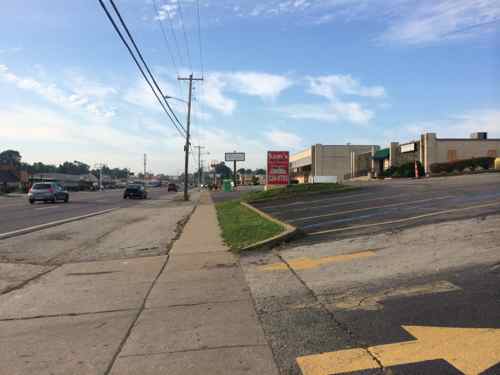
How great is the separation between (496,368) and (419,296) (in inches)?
73.8

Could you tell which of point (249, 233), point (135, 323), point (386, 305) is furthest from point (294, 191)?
point (135, 323)

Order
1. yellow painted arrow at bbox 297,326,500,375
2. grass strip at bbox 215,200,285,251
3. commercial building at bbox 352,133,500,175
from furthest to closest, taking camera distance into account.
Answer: commercial building at bbox 352,133,500,175, grass strip at bbox 215,200,285,251, yellow painted arrow at bbox 297,326,500,375

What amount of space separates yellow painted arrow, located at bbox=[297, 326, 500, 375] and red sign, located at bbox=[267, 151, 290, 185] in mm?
23828

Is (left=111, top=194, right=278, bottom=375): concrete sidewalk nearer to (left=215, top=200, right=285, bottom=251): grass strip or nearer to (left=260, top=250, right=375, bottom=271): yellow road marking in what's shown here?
(left=260, top=250, right=375, bottom=271): yellow road marking

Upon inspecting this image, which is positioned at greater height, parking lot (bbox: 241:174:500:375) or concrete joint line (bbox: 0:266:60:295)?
parking lot (bbox: 241:174:500:375)

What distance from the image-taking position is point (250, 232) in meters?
11.5

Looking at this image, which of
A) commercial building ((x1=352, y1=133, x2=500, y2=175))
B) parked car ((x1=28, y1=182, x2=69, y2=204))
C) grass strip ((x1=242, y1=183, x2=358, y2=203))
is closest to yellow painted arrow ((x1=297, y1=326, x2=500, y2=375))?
grass strip ((x1=242, y1=183, x2=358, y2=203))

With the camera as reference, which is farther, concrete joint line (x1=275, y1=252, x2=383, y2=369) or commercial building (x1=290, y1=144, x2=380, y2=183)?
commercial building (x1=290, y1=144, x2=380, y2=183)

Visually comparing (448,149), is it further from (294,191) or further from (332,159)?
(332,159)

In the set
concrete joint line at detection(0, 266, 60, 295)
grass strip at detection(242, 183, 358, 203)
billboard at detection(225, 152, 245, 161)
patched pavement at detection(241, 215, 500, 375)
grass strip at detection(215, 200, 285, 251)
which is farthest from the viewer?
billboard at detection(225, 152, 245, 161)

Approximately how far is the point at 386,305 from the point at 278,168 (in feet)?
76.0

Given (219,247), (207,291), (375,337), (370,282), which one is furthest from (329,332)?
(219,247)

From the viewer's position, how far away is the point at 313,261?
26.1 ft

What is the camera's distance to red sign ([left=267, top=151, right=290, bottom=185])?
2780 cm
